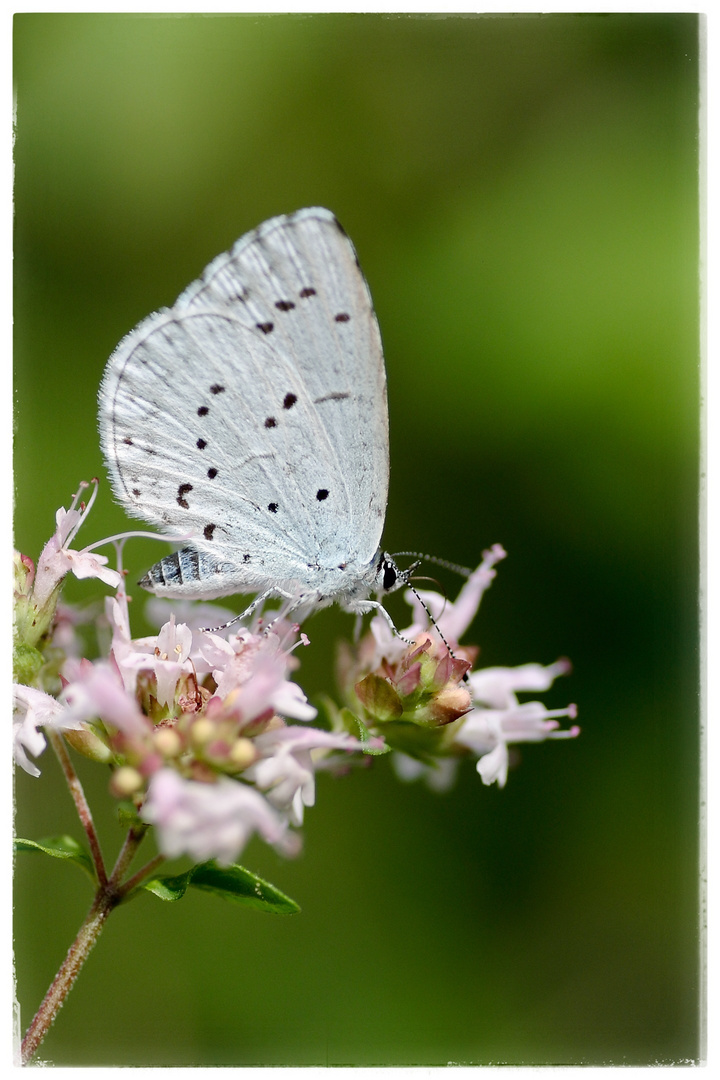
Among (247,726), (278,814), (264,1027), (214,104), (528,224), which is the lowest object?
(264,1027)

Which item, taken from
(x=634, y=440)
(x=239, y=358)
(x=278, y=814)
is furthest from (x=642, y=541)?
(x=278, y=814)

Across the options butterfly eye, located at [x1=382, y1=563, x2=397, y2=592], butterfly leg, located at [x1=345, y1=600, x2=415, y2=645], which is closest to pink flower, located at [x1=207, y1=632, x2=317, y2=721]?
butterfly leg, located at [x1=345, y1=600, x2=415, y2=645]

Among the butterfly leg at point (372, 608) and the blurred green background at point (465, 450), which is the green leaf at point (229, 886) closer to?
the butterfly leg at point (372, 608)

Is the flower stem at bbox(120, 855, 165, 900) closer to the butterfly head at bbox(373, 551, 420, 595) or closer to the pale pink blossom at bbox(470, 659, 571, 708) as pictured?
the butterfly head at bbox(373, 551, 420, 595)

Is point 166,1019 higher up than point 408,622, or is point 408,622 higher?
point 408,622

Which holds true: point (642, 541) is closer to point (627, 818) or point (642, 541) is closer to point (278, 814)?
point (627, 818)

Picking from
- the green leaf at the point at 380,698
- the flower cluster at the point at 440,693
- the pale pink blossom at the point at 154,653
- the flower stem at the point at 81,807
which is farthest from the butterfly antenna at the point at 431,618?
the flower stem at the point at 81,807

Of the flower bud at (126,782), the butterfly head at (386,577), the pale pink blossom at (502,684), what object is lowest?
the flower bud at (126,782)
